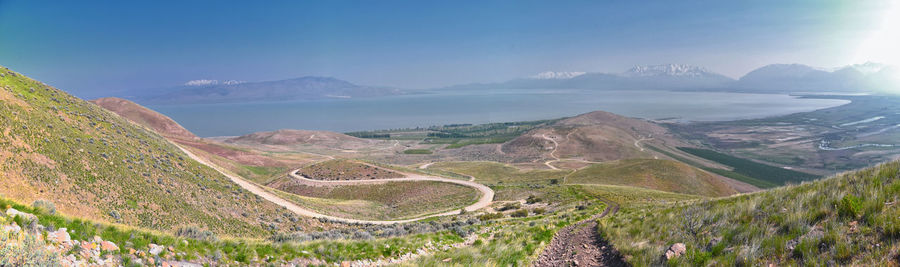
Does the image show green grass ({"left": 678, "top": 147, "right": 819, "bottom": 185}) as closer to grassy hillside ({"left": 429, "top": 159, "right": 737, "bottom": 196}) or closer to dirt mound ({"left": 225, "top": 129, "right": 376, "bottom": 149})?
grassy hillside ({"left": 429, "top": 159, "right": 737, "bottom": 196})

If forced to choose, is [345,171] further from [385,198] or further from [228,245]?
[228,245]

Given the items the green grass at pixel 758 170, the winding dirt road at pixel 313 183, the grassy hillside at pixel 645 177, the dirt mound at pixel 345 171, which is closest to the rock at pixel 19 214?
the winding dirt road at pixel 313 183

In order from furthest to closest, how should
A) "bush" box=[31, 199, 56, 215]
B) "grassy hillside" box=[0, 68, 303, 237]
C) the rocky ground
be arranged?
"grassy hillside" box=[0, 68, 303, 237] → "bush" box=[31, 199, 56, 215] → the rocky ground

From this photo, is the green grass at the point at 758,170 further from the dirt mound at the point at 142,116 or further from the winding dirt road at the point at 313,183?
the dirt mound at the point at 142,116

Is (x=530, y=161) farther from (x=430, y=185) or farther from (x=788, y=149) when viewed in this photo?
(x=788, y=149)

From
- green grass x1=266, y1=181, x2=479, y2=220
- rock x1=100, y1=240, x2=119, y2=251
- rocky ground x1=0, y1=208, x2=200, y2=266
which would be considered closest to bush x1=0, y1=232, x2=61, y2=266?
rocky ground x1=0, y1=208, x2=200, y2=266
